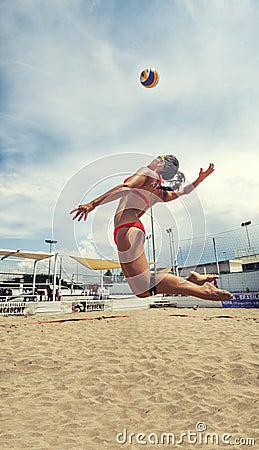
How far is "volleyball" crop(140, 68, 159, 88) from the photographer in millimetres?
3801

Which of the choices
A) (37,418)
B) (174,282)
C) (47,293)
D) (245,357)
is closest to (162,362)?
(245,357)

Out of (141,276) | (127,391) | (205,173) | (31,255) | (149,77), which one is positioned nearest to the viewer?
(141,276)

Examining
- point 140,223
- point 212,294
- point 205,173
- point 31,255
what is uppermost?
point 31,255

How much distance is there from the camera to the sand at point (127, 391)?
2.36m

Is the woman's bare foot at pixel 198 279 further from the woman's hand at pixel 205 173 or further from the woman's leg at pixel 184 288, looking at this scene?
the woman's hand at pixel 205 173

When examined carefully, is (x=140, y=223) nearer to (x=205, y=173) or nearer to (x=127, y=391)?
(x=205, y=173)

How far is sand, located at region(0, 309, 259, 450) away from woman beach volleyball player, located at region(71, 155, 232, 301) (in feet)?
3.49

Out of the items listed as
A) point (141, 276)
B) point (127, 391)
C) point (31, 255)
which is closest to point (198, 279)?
point (141, 276)

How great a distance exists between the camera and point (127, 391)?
333 cm

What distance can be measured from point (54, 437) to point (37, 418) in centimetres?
45

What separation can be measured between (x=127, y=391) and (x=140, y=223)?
6.37ft

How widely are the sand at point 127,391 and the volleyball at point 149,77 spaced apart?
138 inches

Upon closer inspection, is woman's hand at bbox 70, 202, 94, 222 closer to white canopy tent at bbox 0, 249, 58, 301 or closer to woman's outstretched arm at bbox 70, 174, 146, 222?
woman's outstretched arm at bbox 70, 174, 146, 222

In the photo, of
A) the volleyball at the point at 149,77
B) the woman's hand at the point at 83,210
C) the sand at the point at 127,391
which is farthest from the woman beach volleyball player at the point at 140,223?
the volleyball at the point at 149,77
